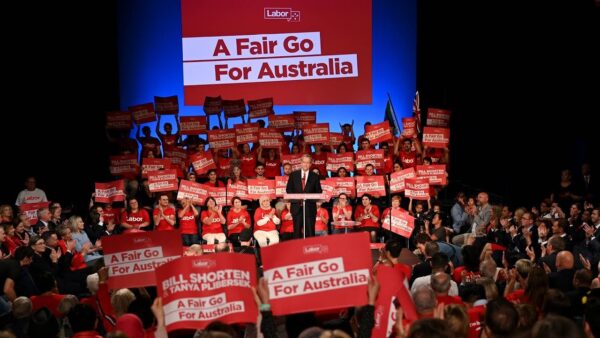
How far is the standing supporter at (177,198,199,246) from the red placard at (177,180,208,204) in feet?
0.35

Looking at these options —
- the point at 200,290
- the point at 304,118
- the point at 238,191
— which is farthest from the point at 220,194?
the point at 200,290

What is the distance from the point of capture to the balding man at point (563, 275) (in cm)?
732

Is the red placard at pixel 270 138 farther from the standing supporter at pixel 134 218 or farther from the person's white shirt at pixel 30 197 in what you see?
the person's white shirt at pixel 30 197

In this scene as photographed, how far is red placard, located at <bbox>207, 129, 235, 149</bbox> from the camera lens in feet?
51.6

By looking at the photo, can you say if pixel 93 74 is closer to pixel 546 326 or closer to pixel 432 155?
pixel 432 155

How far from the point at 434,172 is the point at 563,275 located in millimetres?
7310

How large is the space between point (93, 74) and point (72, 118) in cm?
124

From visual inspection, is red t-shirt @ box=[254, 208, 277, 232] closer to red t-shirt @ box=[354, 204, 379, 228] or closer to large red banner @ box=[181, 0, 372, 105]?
red t-shirt @ box=[354, 204, 379, 228]

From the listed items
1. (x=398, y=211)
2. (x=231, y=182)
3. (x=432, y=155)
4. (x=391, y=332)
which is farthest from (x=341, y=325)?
(x=432, y=155)

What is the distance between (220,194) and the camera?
14.2m

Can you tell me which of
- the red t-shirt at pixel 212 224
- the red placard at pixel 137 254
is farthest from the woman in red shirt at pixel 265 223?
the red placard at pixel 137 254

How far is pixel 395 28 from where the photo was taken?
1941 cm

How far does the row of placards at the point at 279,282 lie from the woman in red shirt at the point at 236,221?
833 centimetres

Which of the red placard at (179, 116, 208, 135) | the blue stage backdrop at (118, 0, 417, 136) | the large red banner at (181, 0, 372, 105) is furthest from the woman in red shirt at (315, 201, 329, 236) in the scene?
the blue stage backdrop at (118, 0, 417, 136)
